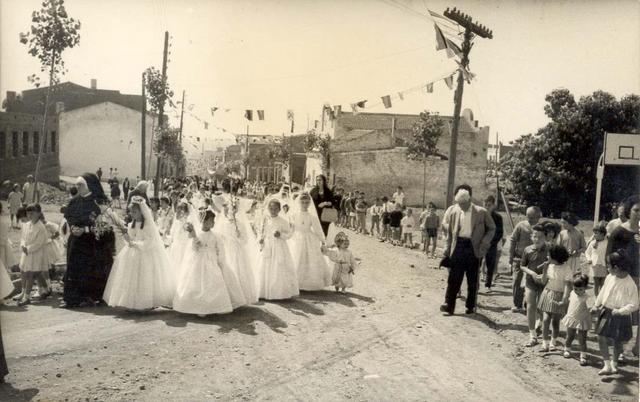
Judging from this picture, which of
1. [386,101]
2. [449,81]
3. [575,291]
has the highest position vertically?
[449,81]

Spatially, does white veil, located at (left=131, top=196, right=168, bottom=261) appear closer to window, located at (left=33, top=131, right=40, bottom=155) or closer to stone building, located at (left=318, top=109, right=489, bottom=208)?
window, located at (left=33, top=131, right=40, bottom=155)

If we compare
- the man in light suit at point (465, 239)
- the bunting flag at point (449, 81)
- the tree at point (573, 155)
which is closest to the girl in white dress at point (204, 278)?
the man in light suit at point (465, 239)

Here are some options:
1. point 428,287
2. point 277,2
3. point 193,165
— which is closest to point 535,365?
point 428,287

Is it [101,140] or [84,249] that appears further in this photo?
[101,140]

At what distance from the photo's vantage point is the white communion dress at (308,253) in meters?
8.59

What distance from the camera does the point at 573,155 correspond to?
10.6 m

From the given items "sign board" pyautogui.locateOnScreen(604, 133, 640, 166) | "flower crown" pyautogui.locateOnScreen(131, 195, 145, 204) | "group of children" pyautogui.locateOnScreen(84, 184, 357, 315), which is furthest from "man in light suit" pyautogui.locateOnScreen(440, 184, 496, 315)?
"flower crown" pyautogui.locateOnScreen(131, 195, 145, 204)

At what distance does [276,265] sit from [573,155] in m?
6.60

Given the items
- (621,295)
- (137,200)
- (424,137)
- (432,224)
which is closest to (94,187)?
(137,200)

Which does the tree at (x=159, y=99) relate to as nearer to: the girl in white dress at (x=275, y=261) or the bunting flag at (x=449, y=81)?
the girl in white dress at (x=275, y=261)

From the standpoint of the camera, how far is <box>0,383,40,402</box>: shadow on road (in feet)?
14.9

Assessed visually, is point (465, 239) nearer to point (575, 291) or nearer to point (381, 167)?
point (575, 291)

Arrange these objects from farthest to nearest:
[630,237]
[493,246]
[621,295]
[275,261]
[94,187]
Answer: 1. [493,246]
2. [275,261]
3. [94,187]
4. [630,237]
5. [621,295]

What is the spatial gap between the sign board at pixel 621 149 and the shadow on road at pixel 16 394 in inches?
263
